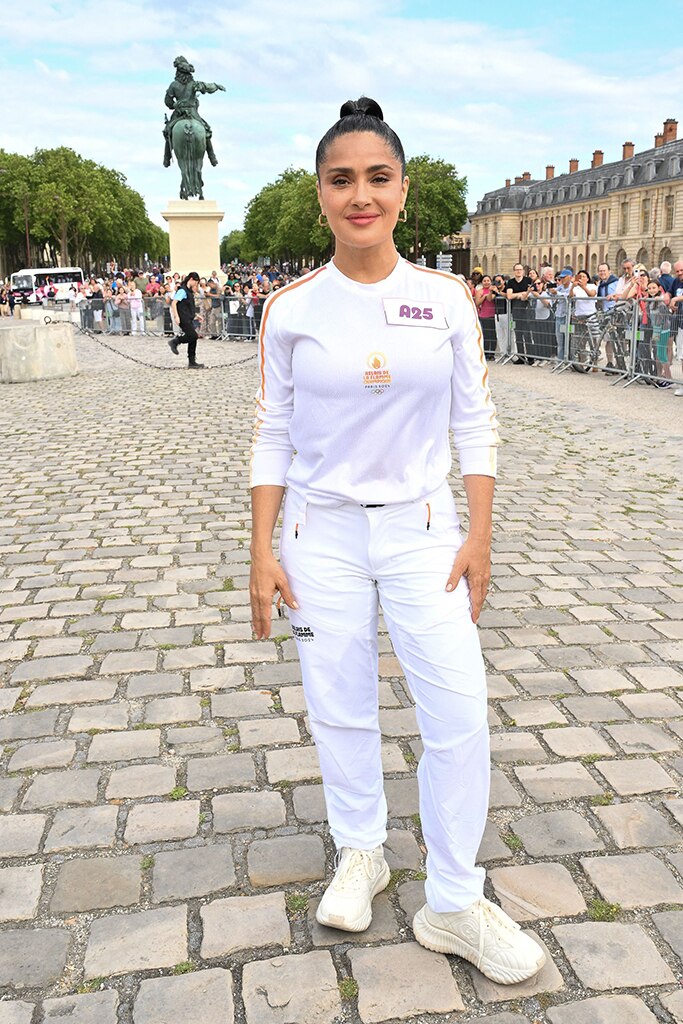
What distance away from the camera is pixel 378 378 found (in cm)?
240

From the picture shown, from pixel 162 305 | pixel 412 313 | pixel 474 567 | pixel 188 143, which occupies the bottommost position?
pixel 474 567

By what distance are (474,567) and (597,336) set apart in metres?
15.1

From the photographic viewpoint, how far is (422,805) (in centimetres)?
261

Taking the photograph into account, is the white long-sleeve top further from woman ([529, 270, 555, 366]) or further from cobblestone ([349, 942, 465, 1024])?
woman ([529, 270, 555, 366])

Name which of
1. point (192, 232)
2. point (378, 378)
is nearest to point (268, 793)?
point (378, 378)

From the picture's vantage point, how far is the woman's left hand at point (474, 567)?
8.23 ft

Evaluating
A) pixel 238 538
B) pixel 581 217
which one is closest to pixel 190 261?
pixel 238 538

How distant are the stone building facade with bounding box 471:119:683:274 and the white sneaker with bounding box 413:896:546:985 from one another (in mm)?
75165

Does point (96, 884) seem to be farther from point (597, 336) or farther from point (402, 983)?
point (597, 336)

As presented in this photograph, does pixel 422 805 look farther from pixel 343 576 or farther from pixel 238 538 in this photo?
pixel 238 538

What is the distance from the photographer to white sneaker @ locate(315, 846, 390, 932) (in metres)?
2.71

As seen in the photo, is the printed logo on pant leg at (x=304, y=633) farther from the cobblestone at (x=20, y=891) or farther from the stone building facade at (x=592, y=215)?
the stone building facade at (x=592, y=215)

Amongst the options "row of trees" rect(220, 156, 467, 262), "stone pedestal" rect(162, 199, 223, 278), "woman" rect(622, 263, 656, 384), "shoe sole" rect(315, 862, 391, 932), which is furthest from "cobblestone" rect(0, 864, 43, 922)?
"row of trees" rect(220, 156, 467, 262)

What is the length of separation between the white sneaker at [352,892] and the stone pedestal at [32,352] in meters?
16.4
